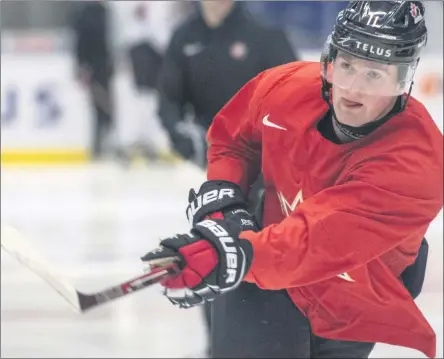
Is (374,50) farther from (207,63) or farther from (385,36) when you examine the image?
(207,63)

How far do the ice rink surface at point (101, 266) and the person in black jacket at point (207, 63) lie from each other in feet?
0.58

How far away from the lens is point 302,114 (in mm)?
1730

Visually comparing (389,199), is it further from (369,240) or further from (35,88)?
(35,88)

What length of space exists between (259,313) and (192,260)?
47 centimetres

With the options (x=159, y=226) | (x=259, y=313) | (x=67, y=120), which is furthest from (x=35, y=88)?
(x=259, y=313)

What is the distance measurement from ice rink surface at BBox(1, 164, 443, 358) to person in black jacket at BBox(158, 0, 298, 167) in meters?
0.18

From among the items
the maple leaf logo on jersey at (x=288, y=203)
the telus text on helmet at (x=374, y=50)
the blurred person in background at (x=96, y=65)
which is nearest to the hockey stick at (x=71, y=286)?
the maple leaf logo on jersey at (x=288, y=203)

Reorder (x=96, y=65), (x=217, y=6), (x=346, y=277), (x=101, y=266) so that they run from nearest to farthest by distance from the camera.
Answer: (x=346, y=277) < (x=217, y=6) < (x=101, y=266) < (x=96, y=65)

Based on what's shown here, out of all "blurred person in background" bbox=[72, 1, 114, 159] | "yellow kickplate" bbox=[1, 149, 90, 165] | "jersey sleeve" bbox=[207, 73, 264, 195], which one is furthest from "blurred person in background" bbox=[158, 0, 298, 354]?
"yellow kickplate" bbox=[1, 149, 90, 165]

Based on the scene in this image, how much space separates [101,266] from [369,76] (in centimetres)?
231

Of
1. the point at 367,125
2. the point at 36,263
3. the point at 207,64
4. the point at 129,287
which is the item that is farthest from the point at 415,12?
the point at 207,64

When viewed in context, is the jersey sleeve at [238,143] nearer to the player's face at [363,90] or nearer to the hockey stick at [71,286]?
the player's face at [363,90]

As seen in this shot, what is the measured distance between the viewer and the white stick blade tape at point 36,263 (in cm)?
164

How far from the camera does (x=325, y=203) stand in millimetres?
1570
